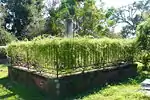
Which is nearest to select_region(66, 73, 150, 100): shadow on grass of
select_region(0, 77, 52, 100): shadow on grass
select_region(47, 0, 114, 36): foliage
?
select_region(0, 77, 52, 100): shadow on grass

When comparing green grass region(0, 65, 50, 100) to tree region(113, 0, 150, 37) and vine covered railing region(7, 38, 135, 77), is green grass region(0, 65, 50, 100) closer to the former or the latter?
vine covered railing region(7, 38, 135, 77)

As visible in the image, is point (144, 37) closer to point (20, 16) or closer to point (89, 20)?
point (89, 20)

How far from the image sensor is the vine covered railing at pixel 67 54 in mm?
7887

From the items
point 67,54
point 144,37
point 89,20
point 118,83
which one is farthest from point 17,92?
point 89,20

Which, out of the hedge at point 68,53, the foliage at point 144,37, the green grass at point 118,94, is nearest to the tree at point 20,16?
the hedge at point 68,53

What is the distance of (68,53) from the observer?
26.3ft

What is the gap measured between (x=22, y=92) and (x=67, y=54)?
1.95m

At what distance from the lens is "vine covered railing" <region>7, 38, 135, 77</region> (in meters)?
7.89

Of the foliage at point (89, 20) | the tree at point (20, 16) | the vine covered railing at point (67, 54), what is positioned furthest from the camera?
the tree at point (20, 16)

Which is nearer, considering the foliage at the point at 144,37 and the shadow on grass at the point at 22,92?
the shadow on grass at the point at 22,92

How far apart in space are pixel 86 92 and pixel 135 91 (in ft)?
4.86

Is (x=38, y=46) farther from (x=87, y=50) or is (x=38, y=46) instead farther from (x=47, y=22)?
(x=47, y=22)

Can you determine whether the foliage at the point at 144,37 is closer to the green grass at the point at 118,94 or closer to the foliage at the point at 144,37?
the foliage at the point at 144,37

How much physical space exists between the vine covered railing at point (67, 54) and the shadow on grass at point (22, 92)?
28.6 inches
